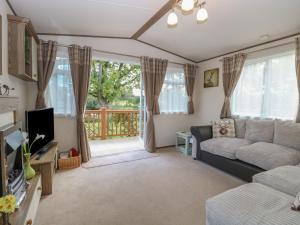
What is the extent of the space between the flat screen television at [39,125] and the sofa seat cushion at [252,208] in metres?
2.22

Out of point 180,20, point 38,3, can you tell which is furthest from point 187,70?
point 38,3

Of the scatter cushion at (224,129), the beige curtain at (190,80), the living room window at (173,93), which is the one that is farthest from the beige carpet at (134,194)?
the beige curtain at (190,80)

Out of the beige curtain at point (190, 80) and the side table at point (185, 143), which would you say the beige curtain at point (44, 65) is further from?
the beige curtain at point (190, 80)

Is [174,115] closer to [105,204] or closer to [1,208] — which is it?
[105,204]

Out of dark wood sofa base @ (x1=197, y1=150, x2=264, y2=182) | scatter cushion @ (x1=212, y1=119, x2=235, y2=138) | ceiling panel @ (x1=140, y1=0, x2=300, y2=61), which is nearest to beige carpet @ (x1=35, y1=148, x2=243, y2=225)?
dark wood sofa base @ (x1=197, y1=150, x2=264, y2=182)

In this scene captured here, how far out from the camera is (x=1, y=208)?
41.0 inches

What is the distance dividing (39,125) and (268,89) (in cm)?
389

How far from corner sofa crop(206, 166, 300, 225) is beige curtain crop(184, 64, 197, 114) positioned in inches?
121

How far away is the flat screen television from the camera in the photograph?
2279 millimetres

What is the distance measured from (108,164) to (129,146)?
129 centimetres

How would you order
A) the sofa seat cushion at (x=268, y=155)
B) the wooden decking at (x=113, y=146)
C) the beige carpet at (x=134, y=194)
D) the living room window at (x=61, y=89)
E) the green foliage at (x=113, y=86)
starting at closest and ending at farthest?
the beige carpet at (x=134, y=194), the sofa seat cushion at (x=268, y=155), the living room window at (x=61, y=89), the wooden decking at (x=113, y=146), the green foliage at (x=113, y=86)

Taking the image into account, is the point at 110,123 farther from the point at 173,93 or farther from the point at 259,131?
the point at 259,131

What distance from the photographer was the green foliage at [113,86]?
6.47 meters

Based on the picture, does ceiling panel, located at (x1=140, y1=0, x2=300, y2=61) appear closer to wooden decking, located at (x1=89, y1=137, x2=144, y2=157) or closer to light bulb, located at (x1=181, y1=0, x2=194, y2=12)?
light bulb, located at (x1=181, y1=0, x2=194, y2=12)
